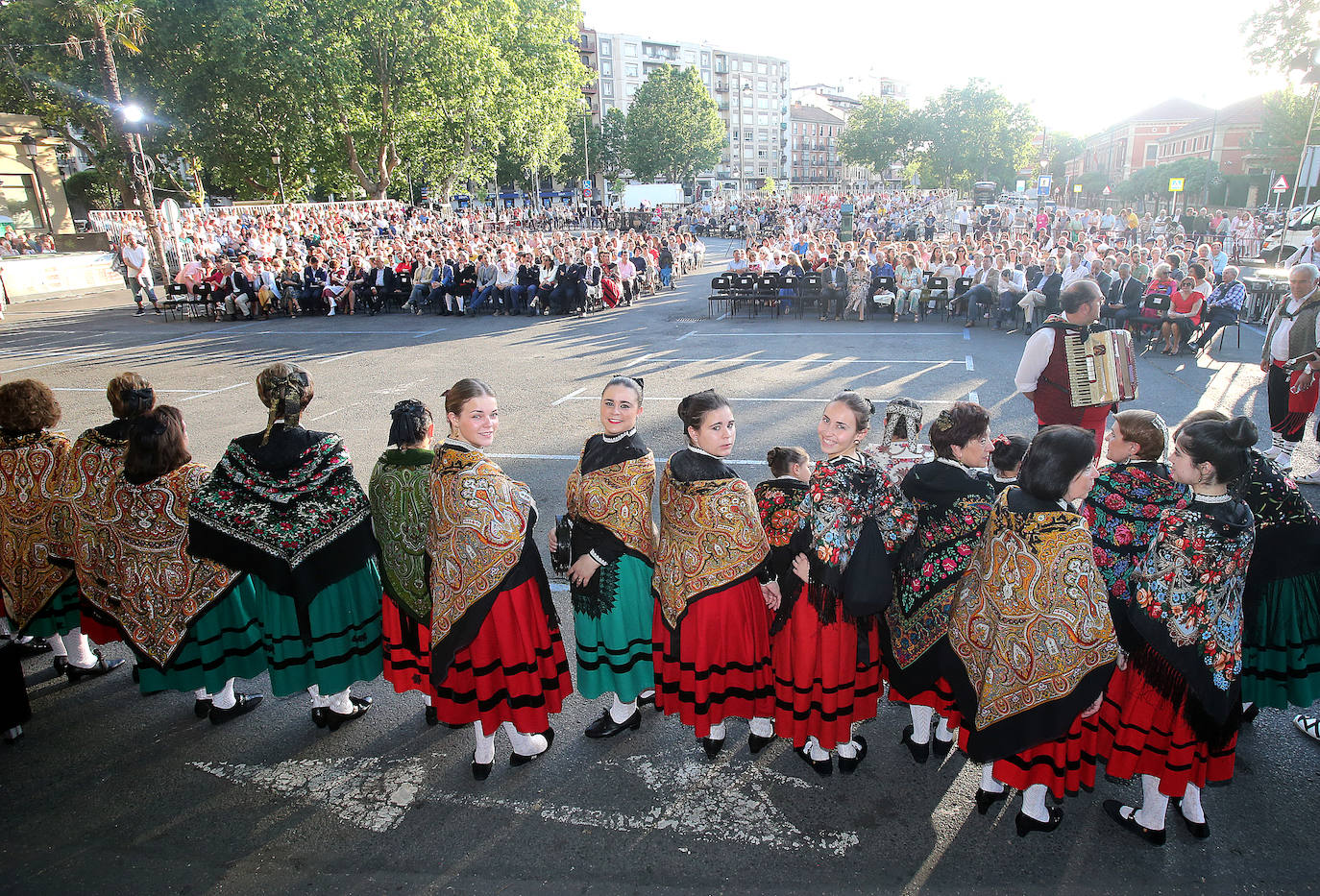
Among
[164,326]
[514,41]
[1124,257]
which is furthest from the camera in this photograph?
[514,41]

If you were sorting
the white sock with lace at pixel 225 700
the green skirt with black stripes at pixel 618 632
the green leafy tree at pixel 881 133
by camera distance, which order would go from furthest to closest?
1. the green leafy tree at pixel 881 133
2. the white sock with lace at pixel 225 700
3. the green skirt with black stripes at pixel 618 632

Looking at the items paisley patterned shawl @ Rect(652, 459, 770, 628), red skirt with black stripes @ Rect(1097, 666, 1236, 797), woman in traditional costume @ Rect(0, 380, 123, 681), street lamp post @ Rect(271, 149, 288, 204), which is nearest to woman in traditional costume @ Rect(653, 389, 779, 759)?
paisley patterned shawl @ Rect(652, 459, 770, 628)

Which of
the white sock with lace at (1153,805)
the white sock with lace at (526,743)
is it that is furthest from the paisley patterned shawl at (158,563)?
the white sock with lace at (1153,805)

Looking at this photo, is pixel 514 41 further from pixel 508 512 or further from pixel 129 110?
pixel 508 512

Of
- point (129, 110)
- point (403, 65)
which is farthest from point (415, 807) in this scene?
point (403, 65)

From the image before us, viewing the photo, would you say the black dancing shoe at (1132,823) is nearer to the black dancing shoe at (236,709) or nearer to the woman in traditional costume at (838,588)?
the woman in traditional costume at (838,588)

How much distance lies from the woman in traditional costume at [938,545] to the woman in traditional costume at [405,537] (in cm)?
226

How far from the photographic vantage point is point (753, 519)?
3449mm

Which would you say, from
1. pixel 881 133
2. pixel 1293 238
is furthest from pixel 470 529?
pixel 881 133

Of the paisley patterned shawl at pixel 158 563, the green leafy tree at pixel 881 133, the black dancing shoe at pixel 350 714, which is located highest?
the green leafy tree at pixel 881 133

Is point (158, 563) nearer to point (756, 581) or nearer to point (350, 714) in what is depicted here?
point (350, 714)

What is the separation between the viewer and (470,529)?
11.1 feet

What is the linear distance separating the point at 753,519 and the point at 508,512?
1093 millimetres

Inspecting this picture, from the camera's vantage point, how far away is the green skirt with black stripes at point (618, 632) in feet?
12.1
